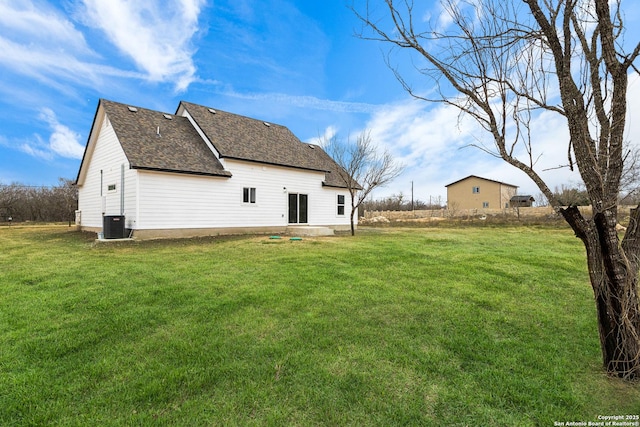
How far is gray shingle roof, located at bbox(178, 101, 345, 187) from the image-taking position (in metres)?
14.4

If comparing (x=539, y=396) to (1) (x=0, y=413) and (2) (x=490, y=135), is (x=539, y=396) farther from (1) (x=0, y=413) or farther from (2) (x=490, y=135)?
(1) (x=0, y=413)

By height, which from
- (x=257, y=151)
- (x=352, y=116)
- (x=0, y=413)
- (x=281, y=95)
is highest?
(x=281, y=95)

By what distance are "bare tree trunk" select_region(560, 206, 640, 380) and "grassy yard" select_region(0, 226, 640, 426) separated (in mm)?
225

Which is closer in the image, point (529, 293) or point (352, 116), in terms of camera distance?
point (529, 293)

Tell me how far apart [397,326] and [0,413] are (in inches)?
144

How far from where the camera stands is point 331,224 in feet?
58.7

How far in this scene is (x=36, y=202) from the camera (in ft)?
101

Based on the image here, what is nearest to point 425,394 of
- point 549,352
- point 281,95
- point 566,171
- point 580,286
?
point 549,352

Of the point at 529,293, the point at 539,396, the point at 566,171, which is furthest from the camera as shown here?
the point at 529,293

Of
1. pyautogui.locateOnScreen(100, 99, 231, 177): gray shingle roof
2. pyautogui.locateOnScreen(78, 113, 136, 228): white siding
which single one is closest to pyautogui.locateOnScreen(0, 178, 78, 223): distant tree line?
pyautogui.locateOnScreen(78, 113, 136, 228): white siding
